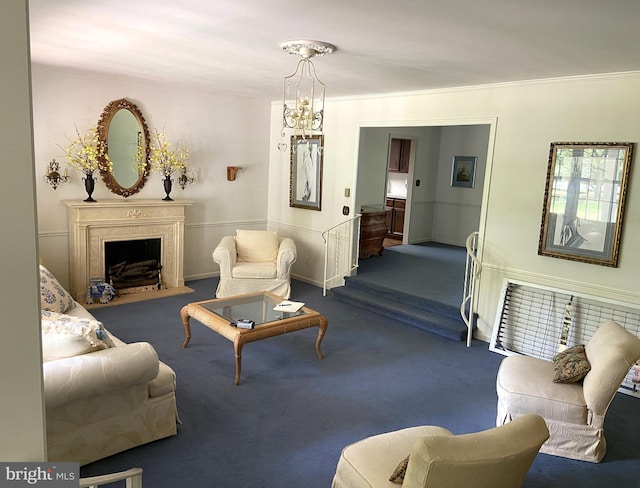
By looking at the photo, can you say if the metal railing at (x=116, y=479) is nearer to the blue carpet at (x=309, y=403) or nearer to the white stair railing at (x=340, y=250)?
the blue carpet at (x=309, y=403)

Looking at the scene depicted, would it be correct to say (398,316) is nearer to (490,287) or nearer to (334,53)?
(490,287)

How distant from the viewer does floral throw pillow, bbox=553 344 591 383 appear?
315cm

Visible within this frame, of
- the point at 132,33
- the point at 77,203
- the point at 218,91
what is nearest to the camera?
the point at 132,33


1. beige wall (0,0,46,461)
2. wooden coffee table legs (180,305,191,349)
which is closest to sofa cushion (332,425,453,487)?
Result: beige wall (0,0,46,461)

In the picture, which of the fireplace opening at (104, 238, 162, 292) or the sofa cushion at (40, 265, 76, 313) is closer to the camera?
the sofa cushion at (40, 265, 76, 313)

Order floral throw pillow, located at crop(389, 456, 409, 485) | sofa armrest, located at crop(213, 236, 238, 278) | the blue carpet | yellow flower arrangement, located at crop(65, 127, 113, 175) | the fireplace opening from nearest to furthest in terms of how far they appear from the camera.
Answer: floral throw pillow, located at crop(389, 456, 409, 485)
the blue carpet
yellow flower arrangement, located at crop(65, 127, 113, 175)
sofa armrest, located at crop(213, 236, 238, 278)
the fireplace opening

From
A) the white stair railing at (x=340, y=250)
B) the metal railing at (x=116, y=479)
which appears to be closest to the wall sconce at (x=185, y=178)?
the white stair railing at (x=340, y=250)

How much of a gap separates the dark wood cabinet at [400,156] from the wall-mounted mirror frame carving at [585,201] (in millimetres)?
4993

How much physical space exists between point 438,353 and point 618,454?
181 cm

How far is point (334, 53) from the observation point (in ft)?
12.4

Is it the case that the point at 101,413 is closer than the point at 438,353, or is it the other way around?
the point at 101,413

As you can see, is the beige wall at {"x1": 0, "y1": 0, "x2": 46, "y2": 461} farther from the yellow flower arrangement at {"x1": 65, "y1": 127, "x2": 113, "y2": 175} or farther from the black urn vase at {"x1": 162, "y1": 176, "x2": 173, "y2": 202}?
the black urn vase at {"x1": 162, "y1": 176, "x2": 173, "y2": 202}

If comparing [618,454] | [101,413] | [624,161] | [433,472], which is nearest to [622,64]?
[624,161]

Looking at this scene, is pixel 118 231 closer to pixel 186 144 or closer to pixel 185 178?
pixel 185 178
